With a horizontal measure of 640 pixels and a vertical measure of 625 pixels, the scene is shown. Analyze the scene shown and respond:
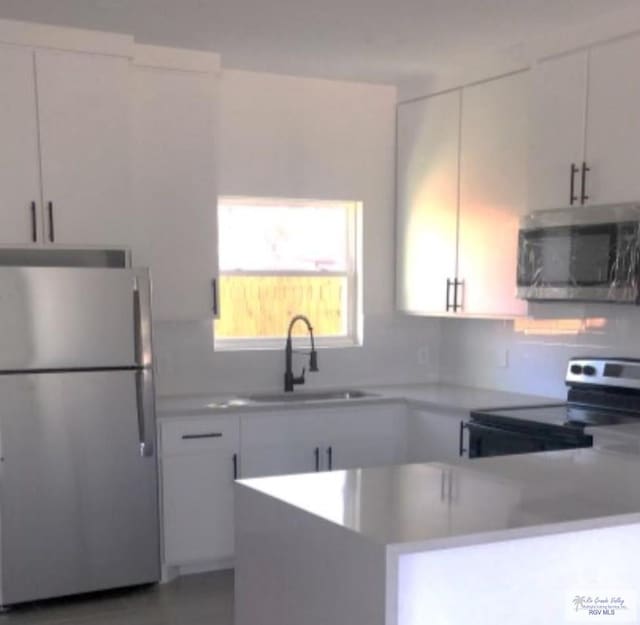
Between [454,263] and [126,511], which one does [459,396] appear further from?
[126,511]

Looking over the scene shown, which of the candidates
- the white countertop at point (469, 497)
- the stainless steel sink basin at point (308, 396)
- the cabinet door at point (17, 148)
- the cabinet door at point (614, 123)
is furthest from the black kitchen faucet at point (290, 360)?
the white countertop at point (469, 497)

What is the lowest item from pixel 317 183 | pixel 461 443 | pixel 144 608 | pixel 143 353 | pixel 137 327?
pixel 144 608

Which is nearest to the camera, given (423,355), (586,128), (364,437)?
(586,128)

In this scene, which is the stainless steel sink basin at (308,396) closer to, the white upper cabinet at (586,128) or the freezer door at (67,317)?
the freezer door at (67,317)

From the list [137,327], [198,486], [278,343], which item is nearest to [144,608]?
[198,486]

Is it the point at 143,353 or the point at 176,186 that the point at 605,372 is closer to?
the point at 143,353

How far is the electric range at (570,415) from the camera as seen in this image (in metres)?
3.27

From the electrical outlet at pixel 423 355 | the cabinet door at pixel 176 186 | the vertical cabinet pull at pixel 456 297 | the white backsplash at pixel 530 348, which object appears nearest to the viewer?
the white backsplash at pixel 530 348

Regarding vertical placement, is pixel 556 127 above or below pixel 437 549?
above

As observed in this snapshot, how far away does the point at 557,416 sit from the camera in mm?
3492

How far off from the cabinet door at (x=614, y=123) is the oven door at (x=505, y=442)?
103 centimetres

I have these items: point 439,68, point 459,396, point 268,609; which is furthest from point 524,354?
point 268,609

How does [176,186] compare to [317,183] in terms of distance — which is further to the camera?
[317,183]

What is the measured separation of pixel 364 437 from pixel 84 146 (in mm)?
2011
